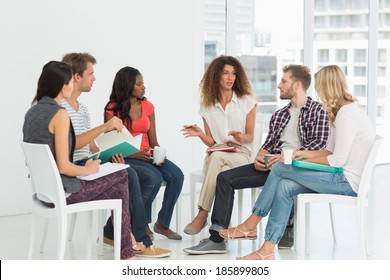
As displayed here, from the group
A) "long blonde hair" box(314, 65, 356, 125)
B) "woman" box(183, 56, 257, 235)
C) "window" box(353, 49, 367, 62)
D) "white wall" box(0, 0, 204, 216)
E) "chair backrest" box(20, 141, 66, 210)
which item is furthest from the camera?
"window" box(353, 49, 367, 62)


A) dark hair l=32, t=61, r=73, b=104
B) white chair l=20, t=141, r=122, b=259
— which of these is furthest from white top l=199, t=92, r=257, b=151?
dark hair l=32, t=61, r=73, b=104

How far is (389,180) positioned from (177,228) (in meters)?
3.26

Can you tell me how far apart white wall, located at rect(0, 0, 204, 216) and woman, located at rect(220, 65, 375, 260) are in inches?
86.8

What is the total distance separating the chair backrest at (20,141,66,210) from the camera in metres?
3.62

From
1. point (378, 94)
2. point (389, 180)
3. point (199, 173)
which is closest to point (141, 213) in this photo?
point (199, 173)

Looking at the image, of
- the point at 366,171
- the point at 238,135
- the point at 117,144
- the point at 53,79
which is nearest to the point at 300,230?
the point at 366,171

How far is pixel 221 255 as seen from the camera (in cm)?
436

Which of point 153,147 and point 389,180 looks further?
point 389,180

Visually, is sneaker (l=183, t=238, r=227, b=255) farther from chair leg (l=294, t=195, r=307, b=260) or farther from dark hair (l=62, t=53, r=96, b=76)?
dark hair (l=62, t=53, r=96, b=76)

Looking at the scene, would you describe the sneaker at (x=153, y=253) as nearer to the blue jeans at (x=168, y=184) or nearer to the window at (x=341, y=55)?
the blue jeans at (x=168, y=184)

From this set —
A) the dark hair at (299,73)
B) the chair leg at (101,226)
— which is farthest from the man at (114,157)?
the dark hair at (299,73)

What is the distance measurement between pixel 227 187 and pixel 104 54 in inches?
81.6

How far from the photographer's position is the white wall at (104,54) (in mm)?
5547

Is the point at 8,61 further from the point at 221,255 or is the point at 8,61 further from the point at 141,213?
the point at 221,255
